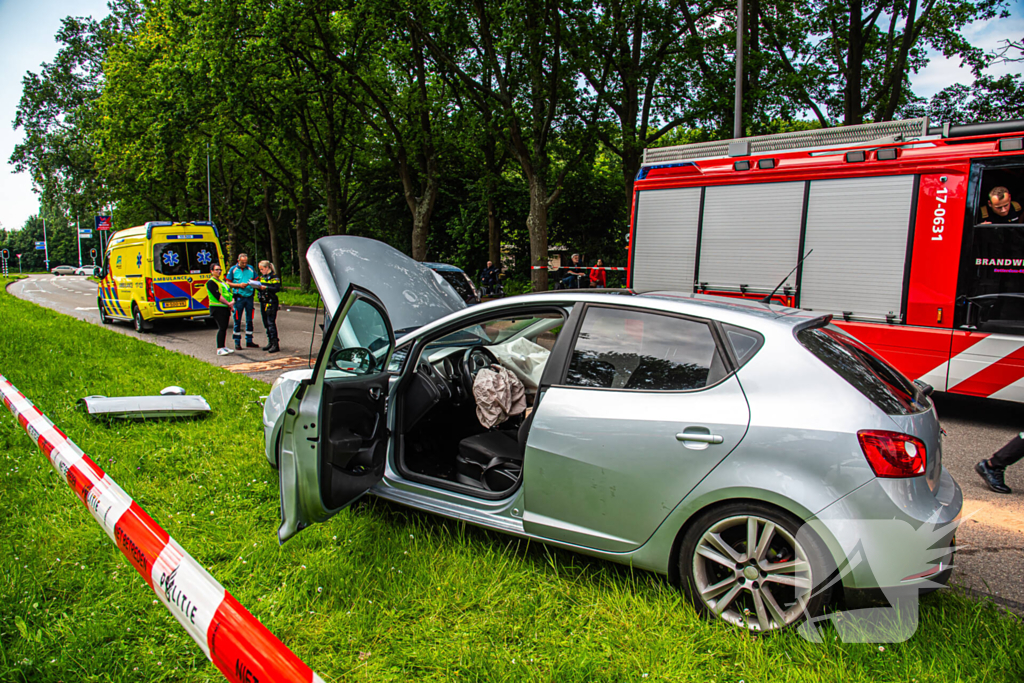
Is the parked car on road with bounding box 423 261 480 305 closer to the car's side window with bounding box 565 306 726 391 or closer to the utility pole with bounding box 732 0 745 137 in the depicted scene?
the car's side window with bounding box 565 306 726 391

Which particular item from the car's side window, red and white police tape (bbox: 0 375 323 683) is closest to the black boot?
the car's side window

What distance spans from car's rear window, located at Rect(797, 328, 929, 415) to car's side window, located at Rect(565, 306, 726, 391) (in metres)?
0.42

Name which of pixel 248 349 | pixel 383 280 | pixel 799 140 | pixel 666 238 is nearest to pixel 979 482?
pixel 799 140

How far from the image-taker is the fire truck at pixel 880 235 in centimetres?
600

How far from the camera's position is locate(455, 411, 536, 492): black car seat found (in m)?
3.50

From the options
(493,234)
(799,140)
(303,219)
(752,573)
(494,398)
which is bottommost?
(752,573)

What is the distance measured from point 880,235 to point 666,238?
2.65 meters

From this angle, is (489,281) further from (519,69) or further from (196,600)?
(196,600)

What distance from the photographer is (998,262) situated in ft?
19.6

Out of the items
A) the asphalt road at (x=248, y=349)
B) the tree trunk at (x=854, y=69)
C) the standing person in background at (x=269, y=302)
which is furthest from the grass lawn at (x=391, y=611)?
the tree trunk at (x=854, y=69)

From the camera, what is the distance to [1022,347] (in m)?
5.86

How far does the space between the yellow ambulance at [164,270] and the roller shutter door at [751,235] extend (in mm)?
10965

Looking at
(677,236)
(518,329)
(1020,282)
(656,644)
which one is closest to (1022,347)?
(1020,282)

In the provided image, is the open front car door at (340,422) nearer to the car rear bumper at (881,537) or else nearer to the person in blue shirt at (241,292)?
the car rear bumper at (881,537)
